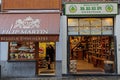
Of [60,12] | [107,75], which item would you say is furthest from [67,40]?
[107,75]

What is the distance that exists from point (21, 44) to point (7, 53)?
1037 millimetres

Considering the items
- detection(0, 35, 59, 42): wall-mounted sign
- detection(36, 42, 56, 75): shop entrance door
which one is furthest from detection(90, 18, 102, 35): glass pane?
detection(0, 35, 59, 42): wall-mounted sign

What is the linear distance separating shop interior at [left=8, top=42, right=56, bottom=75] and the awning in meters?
1.74

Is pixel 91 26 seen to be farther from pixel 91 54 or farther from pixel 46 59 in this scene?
pixel 46 59

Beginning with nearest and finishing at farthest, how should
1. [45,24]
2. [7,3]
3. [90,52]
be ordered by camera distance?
[45,24] < [7,3] < [90,52]

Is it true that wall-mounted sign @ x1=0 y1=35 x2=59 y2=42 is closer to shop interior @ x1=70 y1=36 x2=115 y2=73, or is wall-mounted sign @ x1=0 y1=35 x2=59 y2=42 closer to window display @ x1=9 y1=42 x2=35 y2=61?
window display @ x1=9 y1=42 x2=35 y2=61

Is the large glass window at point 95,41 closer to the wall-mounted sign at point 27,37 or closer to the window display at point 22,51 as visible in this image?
the window display at point 22,51

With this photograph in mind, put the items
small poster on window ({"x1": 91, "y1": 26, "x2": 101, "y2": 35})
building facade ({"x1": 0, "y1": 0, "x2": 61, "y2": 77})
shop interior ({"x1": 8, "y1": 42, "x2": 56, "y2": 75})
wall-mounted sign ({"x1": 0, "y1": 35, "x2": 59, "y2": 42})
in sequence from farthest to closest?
small poster on window ({"x1": 91, "y1": 26, "x2": 101, "y2": 35})
shop interior ({"x1": 8, "y1": 42, "x2": 56, "y2": 75})
building facade ({"x1": 0, "y1": 0, "x2": 61, "y2": 77})
wall-mounted sign ({"x1": 0, "y1": 35, "x2": 59, "y2": 42})

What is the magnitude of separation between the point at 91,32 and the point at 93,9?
144cm

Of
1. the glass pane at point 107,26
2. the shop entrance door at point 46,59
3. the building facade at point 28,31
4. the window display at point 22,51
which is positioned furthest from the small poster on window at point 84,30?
the window display at point 22,51

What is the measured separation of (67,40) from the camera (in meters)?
19.5

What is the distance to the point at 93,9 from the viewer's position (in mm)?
19328

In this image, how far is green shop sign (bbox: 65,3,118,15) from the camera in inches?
760

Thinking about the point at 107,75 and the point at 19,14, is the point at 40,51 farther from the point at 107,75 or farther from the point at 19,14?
the point at 107,75
